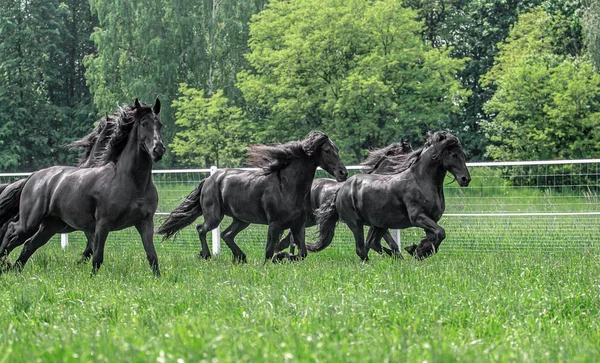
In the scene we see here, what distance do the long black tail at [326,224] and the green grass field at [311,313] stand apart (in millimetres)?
2649

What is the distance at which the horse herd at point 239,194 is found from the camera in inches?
384

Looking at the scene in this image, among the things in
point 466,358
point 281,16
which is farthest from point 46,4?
point 466,358

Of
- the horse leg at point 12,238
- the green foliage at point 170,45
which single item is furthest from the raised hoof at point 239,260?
the green foliage at point 170,45

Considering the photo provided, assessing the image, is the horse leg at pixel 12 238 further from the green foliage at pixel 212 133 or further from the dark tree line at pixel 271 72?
the green foliage at pixel 212 133

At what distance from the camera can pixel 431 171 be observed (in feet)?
37.7

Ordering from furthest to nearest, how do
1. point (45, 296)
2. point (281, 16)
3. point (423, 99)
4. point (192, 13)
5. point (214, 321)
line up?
point (192, 13) < point (281, 16) < point (423, 99) < point (45, 296) < point (214, 321)

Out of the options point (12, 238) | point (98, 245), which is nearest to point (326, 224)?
point (98, 245)

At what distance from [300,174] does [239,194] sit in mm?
1245

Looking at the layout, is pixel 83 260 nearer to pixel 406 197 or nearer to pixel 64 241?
pixel 406 197

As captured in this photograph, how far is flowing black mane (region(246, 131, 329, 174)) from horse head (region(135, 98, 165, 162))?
2.60 meters

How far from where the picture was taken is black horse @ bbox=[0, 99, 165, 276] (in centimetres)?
965

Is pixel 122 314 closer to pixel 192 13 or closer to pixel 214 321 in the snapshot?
pixel 214 321

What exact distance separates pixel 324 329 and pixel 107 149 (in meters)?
5.77

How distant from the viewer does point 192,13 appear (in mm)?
44281
